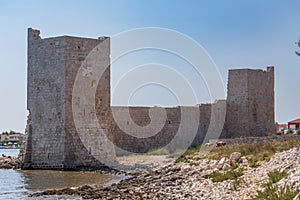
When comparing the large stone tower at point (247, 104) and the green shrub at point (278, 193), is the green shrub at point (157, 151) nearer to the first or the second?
the large stone tower at point (247, 104)

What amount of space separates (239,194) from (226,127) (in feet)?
47.0

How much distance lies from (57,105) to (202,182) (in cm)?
762

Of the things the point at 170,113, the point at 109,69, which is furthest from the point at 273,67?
the point at 109,69

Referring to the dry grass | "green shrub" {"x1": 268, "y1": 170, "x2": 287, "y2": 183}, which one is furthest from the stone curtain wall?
"green shrub" {"x1": 268, "y1": 170, "x2": 287, "y2": 183}

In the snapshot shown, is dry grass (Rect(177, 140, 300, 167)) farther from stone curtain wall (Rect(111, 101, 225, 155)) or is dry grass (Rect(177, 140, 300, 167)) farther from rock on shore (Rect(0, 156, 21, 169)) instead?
rock on shore (Rect(0, 156, 21, 169))

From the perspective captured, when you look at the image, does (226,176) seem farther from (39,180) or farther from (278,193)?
(39,180)

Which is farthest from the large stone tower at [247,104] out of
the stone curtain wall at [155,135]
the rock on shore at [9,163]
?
the rock on shore at [9,163]

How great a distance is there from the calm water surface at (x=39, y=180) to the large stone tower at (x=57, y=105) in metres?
0.85

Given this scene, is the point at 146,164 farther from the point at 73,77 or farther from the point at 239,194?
the point at 239,194

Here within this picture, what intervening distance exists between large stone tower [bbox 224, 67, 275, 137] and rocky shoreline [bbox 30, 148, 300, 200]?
29.7 ft

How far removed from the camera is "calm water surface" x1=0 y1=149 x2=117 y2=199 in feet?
47.0

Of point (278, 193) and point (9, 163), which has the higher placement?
point (278, 193)

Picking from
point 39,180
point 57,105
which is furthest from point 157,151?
point 39,180

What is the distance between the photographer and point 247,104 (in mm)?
24547
